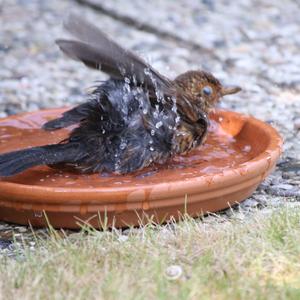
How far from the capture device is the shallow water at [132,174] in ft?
14.9

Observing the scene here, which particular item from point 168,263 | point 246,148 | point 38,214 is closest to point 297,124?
point 246,148

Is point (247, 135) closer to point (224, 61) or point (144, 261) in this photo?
point (144, 261)

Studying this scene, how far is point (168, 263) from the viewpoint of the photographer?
143 inches

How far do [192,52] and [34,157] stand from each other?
4.23m

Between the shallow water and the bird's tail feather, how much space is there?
0.14 meters

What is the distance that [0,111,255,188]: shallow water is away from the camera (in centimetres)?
453

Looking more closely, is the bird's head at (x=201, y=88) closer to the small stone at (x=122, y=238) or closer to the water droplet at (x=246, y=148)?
the water droplet at (x=246, y=148)

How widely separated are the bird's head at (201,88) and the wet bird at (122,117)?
25cm

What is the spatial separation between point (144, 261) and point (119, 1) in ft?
23.4

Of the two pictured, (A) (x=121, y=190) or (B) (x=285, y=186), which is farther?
(B) (x=285, y=186)

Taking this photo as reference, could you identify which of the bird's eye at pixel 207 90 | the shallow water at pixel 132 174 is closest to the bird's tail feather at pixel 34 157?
the shallow water at pixel 132 174

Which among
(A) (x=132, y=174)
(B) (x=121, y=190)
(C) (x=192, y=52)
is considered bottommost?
(C) (x=192, y=52)

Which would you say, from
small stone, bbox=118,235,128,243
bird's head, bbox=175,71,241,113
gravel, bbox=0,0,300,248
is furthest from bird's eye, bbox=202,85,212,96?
small stone, bbox=118,235,128,243

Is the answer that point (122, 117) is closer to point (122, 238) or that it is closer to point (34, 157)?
point (34, 157)
